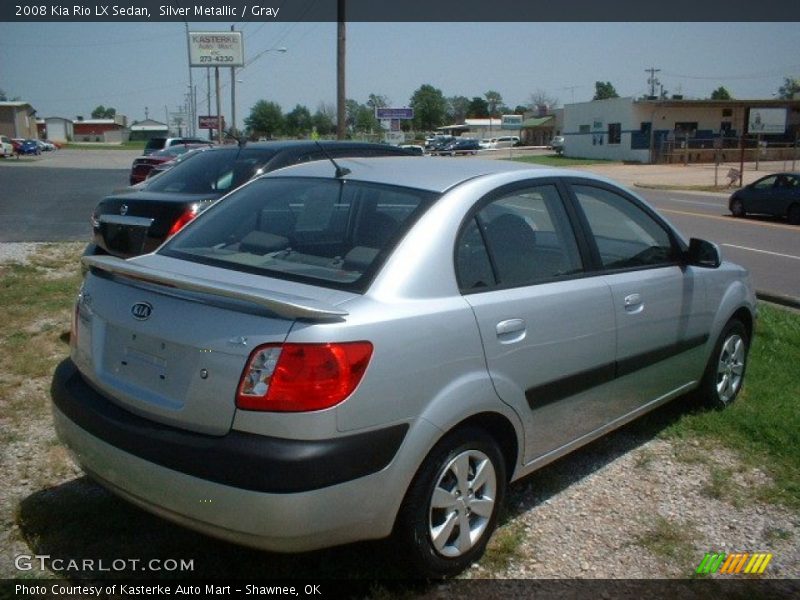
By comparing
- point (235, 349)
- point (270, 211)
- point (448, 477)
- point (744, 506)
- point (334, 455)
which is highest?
point (270, 211)

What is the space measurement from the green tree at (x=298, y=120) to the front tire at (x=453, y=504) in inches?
3301

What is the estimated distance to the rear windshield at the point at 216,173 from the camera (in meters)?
7.01

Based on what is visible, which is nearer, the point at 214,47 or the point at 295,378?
the point at 295,378

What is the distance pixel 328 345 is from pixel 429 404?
495 millimetres

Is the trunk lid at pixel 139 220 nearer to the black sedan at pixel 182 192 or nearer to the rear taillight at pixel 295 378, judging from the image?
the black sedan at pixel 182 192

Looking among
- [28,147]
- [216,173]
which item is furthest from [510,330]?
[28,147]

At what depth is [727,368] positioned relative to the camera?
17.3 feet

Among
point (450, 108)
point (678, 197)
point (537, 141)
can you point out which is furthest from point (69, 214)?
point (450, 108)

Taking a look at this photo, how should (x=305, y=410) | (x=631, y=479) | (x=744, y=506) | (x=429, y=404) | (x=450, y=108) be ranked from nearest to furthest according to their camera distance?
(x=305, y=410)
(x=429, y=404)
(x=744, y=506)
(x=631, y=479)
(x=450, y=108)

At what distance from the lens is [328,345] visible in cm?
271

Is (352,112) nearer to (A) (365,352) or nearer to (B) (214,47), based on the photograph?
(B) (214,47)

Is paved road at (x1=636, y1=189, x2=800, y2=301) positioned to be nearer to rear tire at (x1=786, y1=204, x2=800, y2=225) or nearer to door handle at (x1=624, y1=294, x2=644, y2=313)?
rear tire at (x1=786, y1=204, x2=800, y2=225)

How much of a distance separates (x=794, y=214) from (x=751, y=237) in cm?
506

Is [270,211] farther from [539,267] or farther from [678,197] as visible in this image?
[678,197]
